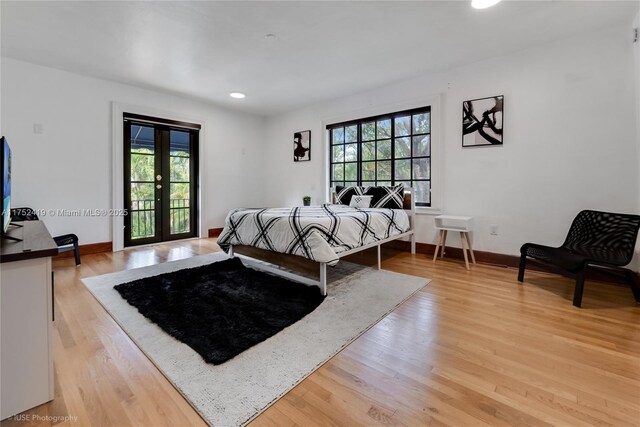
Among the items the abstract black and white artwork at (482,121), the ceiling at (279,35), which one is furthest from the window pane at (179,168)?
the abstract black and white artwork at (482,121)

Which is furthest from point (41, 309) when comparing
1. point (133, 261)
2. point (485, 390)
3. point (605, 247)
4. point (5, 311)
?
point (605, 247)

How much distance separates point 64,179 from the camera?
3715mm

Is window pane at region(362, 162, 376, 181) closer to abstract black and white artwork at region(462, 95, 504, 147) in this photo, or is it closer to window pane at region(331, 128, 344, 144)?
window pane at region(331, 128, 344, 144)

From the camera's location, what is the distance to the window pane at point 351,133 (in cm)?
480

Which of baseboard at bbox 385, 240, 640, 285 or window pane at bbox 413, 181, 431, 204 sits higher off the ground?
window pane at bbox 413, 181, 431, 204

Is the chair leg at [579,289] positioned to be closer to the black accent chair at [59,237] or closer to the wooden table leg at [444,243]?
the wooden table leg at [444,243]

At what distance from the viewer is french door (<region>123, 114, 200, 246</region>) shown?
439 cm

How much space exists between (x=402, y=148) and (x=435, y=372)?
134 inches

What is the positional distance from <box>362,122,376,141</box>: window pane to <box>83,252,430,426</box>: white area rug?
8.73 ft

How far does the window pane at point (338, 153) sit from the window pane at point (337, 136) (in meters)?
0.09

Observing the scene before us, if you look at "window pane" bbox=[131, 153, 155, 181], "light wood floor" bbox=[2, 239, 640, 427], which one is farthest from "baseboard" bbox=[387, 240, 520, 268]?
"window pane" bbox=[131, 153, 155, 181]

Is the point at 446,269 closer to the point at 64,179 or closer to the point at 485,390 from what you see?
the point at 485,390

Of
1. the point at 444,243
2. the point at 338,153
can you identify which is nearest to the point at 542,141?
the point at 444,243

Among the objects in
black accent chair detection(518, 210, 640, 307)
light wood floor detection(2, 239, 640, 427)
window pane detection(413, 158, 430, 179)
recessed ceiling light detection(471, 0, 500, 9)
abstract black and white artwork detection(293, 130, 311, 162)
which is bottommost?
light wood floor detection(2, 239, 640, 427)
